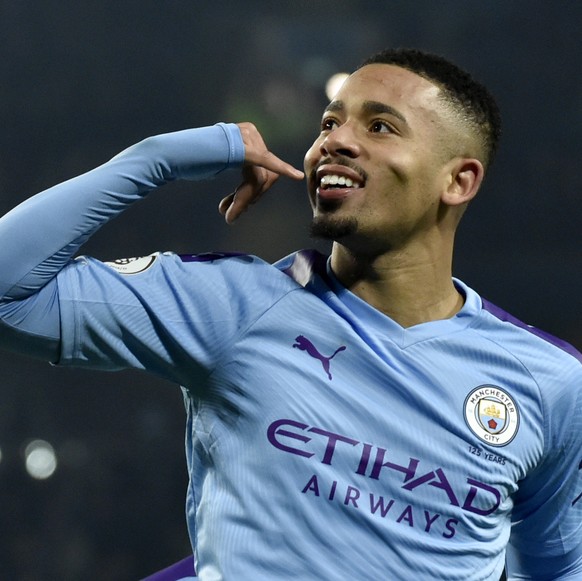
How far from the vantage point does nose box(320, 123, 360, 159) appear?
154 cm

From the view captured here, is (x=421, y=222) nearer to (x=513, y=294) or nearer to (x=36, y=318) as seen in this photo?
(x=36, y=318)

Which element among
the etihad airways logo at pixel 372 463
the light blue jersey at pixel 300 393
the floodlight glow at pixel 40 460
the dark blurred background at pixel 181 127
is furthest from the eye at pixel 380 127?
the floodlight glow at pixel 40 460

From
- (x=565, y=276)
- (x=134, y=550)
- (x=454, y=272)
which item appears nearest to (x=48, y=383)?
(x=134, y=550)

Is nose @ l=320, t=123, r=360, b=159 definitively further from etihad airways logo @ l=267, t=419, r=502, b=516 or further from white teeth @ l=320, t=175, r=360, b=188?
etihad airways logo @ l=267, t=419, r=502, b=516

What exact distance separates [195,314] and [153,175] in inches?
7.5

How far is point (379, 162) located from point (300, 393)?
0.35 metres

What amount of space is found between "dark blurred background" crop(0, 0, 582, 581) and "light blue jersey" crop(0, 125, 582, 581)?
5.72 feet

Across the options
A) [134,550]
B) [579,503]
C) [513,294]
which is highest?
[579,503]

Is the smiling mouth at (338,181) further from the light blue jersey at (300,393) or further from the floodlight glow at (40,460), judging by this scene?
the floodlight glow at (40,460)

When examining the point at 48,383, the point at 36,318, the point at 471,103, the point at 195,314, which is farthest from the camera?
the point at 48,383

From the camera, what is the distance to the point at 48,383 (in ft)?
10.5

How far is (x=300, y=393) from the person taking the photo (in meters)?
1.46

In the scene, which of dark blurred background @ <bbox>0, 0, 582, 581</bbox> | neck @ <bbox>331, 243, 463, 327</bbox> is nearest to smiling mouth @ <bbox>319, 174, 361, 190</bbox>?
neck @ <bbox>331, 243, 463, 327</bbox>

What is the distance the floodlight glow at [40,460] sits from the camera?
318 cm
